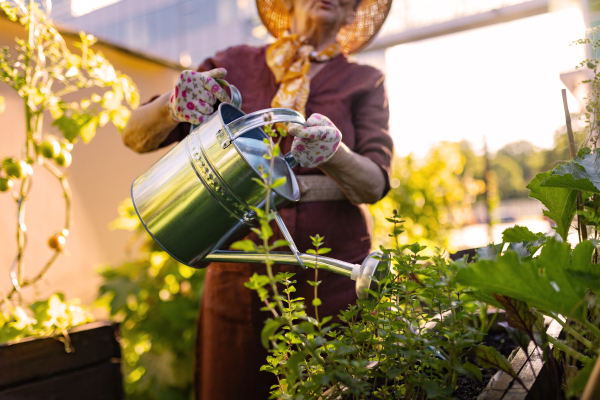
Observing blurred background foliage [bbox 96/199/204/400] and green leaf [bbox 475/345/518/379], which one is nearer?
green leaf [bbox 475/345/518/379]

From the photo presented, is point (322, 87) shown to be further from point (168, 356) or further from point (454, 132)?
point (454, 132)

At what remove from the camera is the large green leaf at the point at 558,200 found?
53cm

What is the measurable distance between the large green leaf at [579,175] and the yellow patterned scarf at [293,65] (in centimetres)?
58

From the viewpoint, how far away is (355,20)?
1.24 m

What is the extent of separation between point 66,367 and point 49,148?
1.62 ft

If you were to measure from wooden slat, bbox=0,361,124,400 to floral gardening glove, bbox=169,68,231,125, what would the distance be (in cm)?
67

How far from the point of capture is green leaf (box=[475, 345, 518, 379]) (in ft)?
1.48

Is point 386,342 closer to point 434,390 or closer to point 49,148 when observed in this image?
point 434,390

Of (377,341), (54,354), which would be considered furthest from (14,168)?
(377,341)

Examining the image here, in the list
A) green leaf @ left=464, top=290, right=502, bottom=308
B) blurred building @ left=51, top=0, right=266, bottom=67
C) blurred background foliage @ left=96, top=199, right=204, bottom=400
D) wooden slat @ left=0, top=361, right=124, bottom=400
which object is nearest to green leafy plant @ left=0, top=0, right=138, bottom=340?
wooden slat @ left=0, top=361, right=124, bottom=400

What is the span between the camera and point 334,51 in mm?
1041

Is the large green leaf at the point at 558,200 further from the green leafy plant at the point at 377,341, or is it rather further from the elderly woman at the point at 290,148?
the elderly woman at the point at 290,148

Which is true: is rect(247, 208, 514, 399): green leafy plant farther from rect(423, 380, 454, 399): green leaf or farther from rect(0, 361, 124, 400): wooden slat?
rect(0, 361, 124, 400): wooden slat

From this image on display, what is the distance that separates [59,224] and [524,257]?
5.94ft
